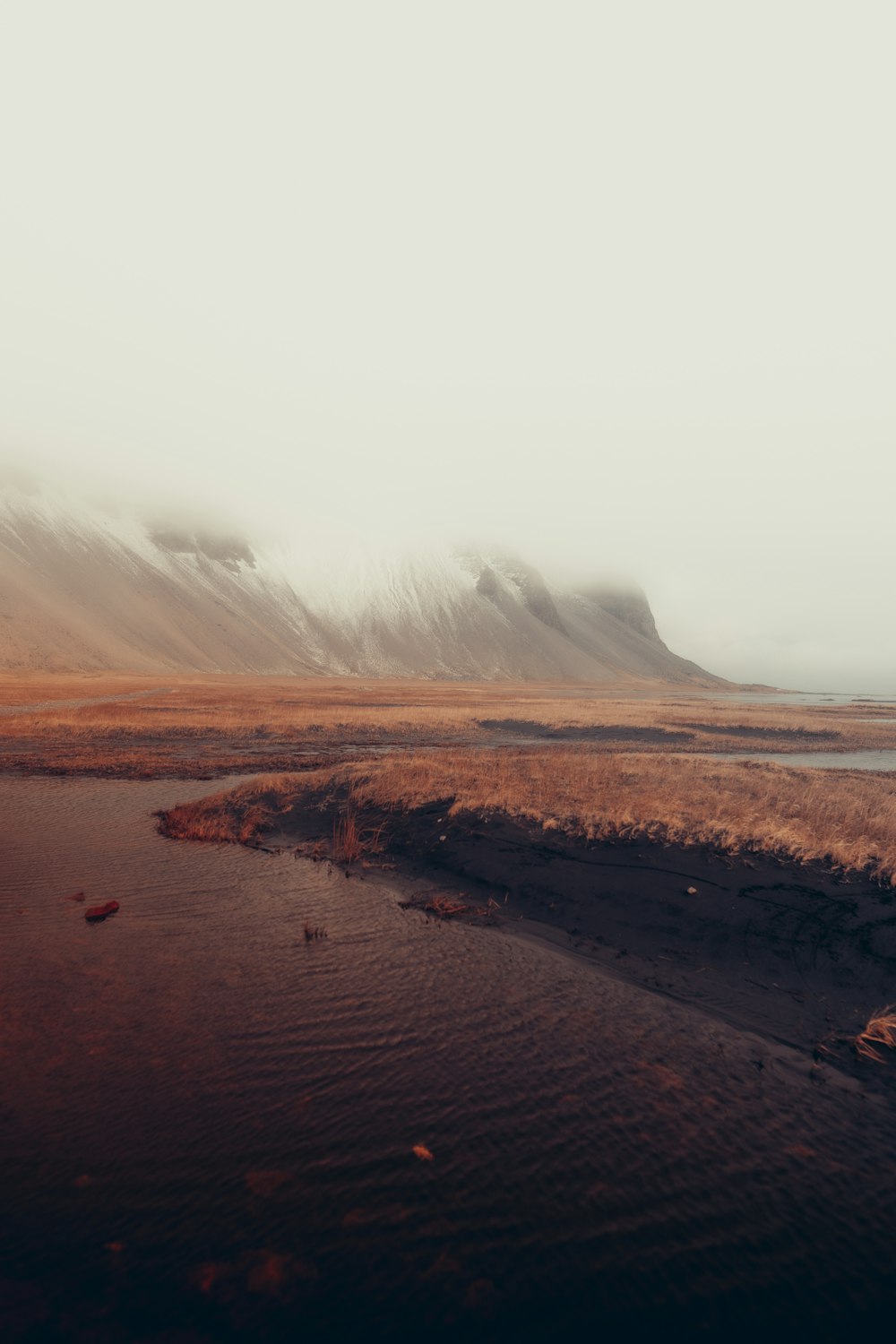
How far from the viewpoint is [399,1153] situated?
703 cm

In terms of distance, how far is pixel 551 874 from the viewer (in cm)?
1560

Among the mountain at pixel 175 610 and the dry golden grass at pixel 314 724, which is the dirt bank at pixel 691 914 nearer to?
the dry golden grass at pixel 314 724

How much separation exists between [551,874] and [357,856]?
547 centimetres

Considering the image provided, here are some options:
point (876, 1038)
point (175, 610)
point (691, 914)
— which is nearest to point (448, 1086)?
point (876, 1038)

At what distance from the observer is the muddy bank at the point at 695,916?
10.8 metres

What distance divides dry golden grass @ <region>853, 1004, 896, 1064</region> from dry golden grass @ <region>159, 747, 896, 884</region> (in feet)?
16.6

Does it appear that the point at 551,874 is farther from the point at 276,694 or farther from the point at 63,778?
the point at 276,694

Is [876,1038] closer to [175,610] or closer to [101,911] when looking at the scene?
[101,911]

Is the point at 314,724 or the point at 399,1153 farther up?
the point at 314,724

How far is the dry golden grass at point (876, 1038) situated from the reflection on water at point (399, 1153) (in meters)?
1.20

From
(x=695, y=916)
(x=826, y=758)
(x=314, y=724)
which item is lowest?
(x=695, y=916)

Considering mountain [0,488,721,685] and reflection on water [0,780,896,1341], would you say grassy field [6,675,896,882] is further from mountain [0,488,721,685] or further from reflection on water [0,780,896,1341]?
mountain [0,488,721,685]

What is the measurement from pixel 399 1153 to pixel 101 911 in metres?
8.94

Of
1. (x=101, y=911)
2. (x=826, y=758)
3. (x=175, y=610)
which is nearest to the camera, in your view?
(x=101, y=911)
